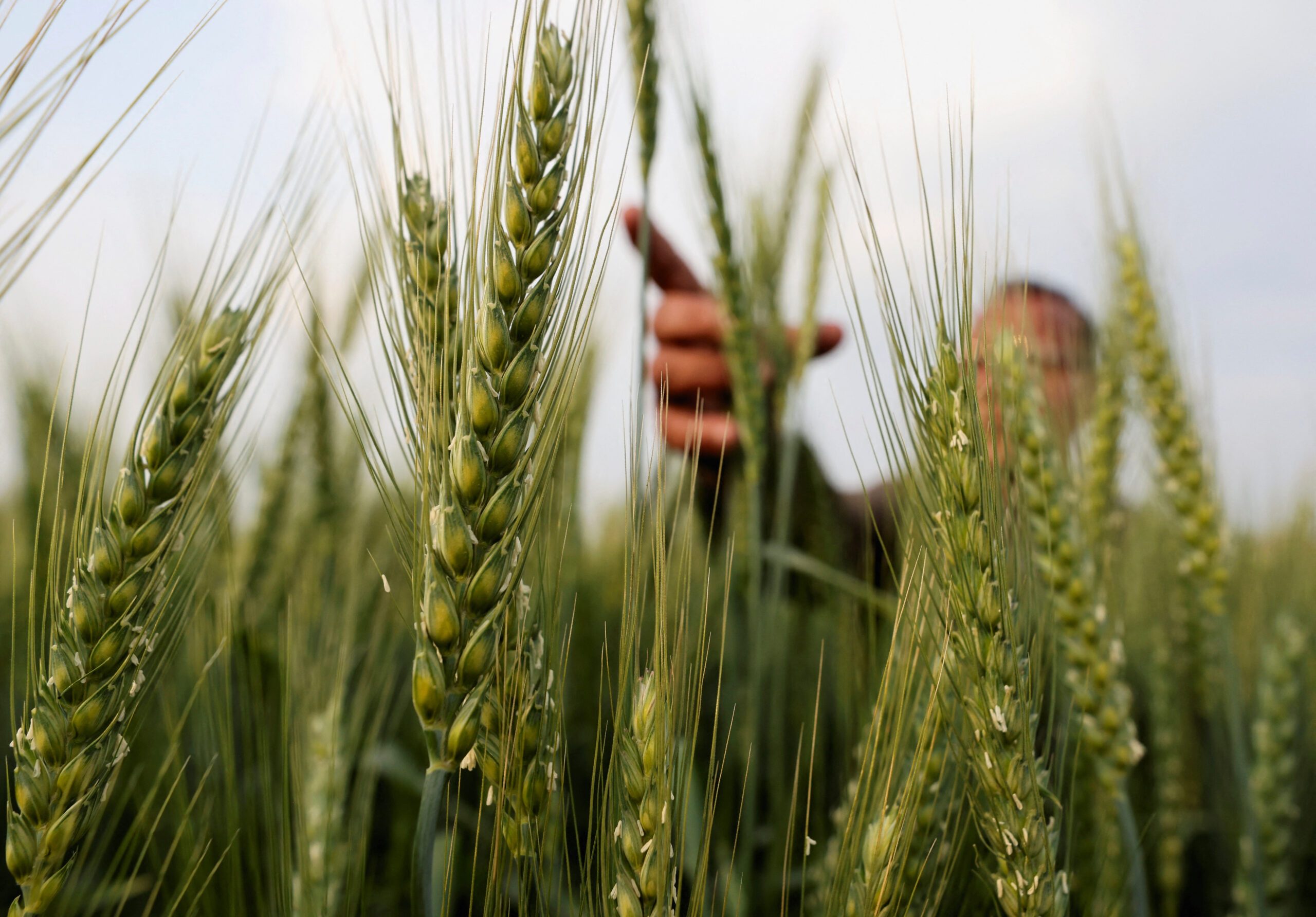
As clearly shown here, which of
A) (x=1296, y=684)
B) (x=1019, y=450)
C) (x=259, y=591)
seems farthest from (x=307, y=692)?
(x=1296, y=684)

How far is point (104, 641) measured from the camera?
0.66 metres

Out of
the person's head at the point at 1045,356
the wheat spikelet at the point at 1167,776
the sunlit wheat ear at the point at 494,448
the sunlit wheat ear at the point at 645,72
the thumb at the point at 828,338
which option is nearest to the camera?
the sunlit wheat ear at the point at 494,448

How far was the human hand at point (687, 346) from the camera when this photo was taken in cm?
231

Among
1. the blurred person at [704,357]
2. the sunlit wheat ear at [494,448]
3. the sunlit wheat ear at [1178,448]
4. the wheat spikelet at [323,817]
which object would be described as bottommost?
the wheat spikelet at [323,817]

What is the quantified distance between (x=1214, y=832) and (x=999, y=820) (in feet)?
5.00

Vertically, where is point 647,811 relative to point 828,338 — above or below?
below

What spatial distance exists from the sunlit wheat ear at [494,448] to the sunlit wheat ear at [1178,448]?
4.06 feet

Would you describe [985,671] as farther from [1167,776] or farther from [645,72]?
[1167,776]

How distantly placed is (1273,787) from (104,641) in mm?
1679

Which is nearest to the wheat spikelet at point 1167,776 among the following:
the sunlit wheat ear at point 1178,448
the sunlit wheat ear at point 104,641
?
the sunlit wheat ear at point 1178,448

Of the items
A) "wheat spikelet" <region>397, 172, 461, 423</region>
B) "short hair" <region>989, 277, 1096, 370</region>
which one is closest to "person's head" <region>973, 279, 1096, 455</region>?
"short hair" <region>989, 277, 1096, 370</region>

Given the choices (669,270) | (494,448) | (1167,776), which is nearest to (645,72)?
(494,448)

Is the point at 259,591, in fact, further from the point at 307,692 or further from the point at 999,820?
the point at 999,820

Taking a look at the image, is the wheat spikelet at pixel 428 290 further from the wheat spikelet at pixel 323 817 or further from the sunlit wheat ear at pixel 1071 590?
the sunlit wheat ear at pixel 1071 590
